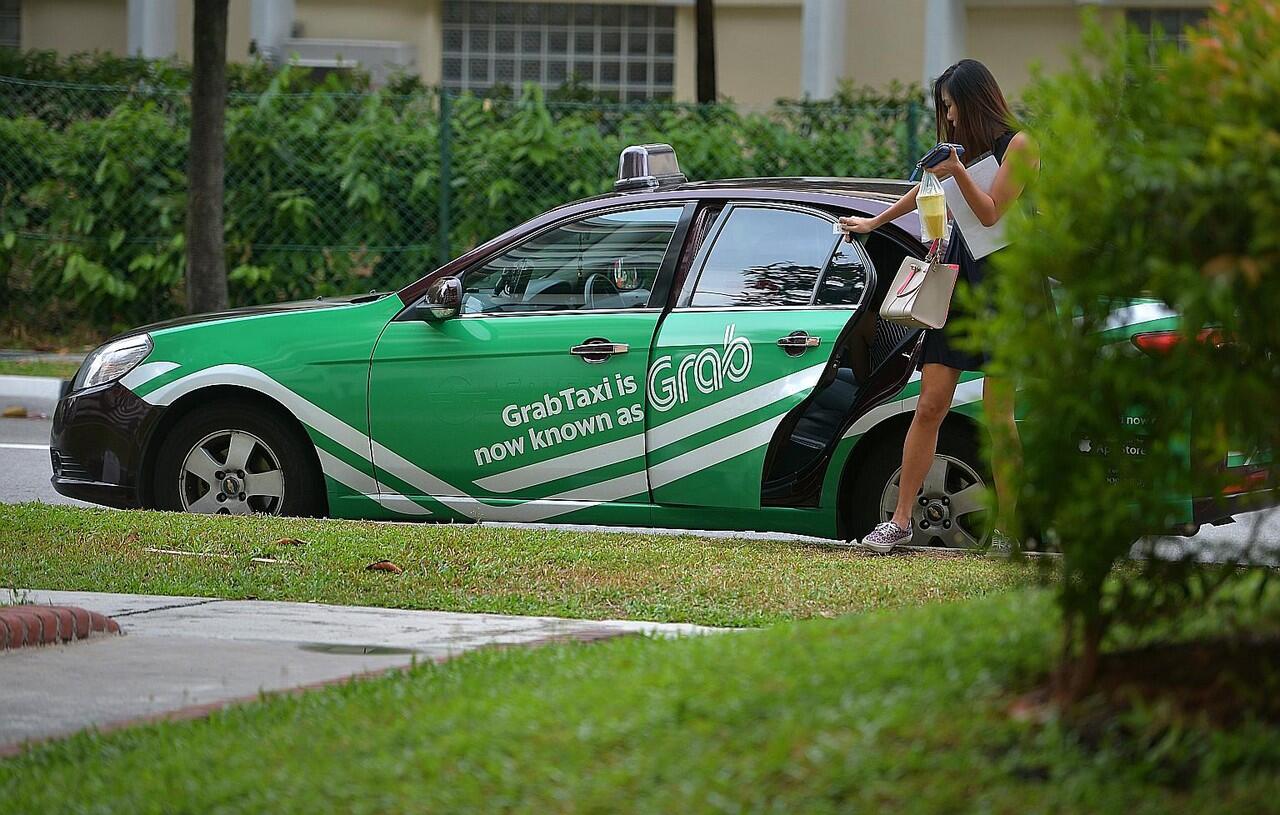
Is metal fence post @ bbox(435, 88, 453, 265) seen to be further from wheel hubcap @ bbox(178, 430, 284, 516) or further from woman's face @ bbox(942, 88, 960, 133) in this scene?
woman's face @ bbox(942, 88, 960, 133)

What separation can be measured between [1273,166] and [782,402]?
3.78 m

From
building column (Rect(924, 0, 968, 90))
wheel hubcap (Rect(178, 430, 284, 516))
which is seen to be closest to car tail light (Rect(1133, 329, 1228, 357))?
wheel hubcap (Rect(178, 430, 284, 516))

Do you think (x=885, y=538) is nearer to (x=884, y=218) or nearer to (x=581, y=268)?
(x=884, y=218)

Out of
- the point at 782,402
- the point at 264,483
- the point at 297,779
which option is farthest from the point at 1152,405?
the point at 264,483

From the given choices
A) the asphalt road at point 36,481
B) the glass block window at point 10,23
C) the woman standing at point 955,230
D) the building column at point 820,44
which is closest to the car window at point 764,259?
the woman standing at point 955,230

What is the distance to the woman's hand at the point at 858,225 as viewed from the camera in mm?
6723

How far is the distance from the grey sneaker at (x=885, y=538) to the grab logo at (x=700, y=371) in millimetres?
804

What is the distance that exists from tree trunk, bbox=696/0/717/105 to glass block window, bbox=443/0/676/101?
6335 millimetres

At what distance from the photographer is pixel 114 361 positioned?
25.5 ft

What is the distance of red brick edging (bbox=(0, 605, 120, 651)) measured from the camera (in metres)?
5.24

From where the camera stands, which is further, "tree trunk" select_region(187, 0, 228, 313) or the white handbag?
"tree trunk" select_region(187, 0, 228, 313)

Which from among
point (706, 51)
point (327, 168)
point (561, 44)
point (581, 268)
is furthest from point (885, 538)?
point (561, 44)

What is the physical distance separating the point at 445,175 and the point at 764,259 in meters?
8.28

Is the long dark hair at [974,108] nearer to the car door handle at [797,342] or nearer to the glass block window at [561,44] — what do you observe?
the car door handle at [797,342]
